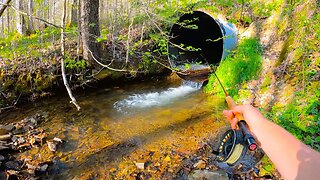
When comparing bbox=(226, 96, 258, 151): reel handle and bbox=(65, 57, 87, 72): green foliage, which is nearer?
bbox=(226, 96, 258, 151): reel handle

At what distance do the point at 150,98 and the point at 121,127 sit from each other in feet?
7.80

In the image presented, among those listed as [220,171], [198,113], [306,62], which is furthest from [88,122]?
[306,62]

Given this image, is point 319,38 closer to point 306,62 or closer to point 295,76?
point 306,62

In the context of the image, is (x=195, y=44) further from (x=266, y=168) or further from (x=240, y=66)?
(x=266, y=168)

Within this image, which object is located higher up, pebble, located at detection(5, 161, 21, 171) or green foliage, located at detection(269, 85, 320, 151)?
green foliage, located at detection(269, 85, 320, 151)

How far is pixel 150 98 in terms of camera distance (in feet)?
27.9

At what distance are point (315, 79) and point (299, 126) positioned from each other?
62.9 inches

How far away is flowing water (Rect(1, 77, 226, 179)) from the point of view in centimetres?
488

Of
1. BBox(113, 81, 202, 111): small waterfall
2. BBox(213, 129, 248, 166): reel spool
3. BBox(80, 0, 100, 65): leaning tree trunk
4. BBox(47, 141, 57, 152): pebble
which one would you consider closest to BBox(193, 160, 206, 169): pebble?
BBox(213, 129, 248, 166): reel spool

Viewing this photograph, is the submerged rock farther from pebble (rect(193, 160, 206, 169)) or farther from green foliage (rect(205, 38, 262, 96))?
green foliage (rect(205, 38, 262, 96))

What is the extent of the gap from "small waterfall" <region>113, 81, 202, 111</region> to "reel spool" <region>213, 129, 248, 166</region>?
18.7 ft

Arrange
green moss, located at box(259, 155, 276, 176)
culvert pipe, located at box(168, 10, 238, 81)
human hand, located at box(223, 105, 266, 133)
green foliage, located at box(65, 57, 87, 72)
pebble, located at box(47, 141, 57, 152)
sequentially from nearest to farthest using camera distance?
human hand, located at box(223, 105, 266, 133), green moss, located at box(259, 155, 276, 176), pebble, located at box(47, 141, 57, 152), green foliage, located at box(65, 57, 87, 72), culvert pipe, located at box(168, 10, 238, 81)

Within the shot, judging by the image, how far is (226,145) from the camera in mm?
1969

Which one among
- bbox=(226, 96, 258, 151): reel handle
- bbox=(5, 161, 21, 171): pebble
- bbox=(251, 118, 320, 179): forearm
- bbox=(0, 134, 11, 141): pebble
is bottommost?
bbox=(5, 161, 21, 171): pebble
